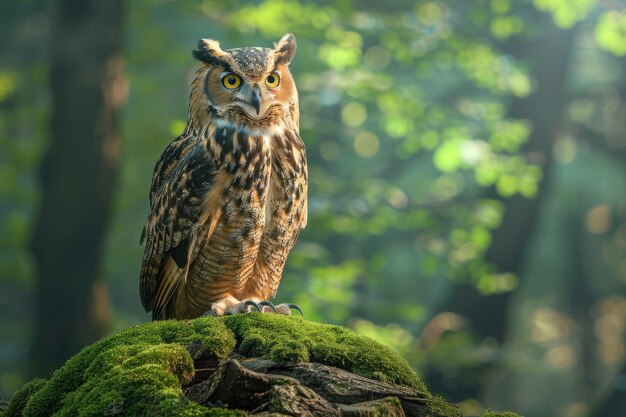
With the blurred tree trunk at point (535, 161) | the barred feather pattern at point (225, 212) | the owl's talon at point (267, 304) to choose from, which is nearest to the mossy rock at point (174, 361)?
the owl's talon at point (267, 304)

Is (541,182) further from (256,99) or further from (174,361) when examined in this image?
(174,361)

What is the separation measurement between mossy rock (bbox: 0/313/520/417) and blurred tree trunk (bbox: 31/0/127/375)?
3.85 m

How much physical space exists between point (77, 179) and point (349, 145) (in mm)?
7471

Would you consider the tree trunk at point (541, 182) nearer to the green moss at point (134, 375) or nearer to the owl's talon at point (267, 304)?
the owl's talon at point (267, 304)

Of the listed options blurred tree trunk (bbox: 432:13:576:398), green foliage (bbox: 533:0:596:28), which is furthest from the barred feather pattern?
blurred tree trunk (bbox: 432:13:576:398)

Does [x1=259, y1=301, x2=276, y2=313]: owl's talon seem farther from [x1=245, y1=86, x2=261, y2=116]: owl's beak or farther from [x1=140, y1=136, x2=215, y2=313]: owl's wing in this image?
[x1=245, y1=86, x2=261, y2=116]: owl's beak

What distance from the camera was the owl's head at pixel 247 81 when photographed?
2664mm

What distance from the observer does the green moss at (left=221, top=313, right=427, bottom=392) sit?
6.33 ft

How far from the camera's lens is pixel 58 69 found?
6.02 metres

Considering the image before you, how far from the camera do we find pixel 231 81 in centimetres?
271

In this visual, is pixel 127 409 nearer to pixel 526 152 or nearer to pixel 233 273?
pixel 233 273

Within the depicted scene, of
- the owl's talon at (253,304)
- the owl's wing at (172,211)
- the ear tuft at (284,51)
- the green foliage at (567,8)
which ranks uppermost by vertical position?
the green foliage at (567,8)

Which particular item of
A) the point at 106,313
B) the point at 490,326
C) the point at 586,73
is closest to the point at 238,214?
the point at 106,313

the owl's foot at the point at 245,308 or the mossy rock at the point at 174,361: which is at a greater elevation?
the owl's foot at the point at 245,308
